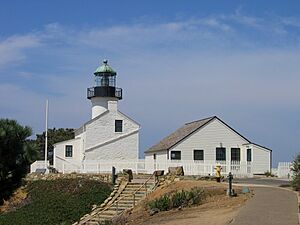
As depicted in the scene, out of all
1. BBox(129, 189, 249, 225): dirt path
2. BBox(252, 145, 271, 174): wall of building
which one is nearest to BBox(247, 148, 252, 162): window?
BBox(252, 145, 271, 174): wall of building

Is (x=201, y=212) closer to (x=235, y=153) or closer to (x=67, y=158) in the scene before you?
(x=235, y=153)

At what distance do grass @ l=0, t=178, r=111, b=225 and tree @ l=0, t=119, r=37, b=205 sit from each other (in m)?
12.6

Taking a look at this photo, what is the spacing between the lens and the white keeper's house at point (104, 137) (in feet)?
A: 177

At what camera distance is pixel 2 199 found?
1850 cm

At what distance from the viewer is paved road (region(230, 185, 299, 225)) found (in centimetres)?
1762

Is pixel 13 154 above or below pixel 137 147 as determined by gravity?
below

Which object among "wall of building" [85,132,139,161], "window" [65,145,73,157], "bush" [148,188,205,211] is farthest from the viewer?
"window" [65,145,73,157]

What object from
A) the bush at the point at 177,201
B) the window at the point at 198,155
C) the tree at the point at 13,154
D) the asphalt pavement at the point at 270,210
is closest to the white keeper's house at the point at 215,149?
the window at the point at 198,155

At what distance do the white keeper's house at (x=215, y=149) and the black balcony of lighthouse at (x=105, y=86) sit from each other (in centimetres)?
935

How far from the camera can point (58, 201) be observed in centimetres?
3412

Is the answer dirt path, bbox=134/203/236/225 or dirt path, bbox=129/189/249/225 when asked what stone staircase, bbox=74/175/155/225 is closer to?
dirt path, bbox=129/189/249/225

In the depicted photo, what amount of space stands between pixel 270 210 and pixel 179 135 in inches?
1145

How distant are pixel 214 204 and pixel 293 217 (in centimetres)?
575

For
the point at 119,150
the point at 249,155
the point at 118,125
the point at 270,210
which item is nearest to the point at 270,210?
the point at 270,210
